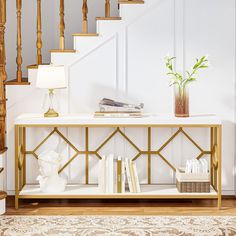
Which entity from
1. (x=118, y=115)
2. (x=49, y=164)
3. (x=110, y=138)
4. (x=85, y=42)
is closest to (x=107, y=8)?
(x=85, y=42)

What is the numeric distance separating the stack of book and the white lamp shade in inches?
13.0

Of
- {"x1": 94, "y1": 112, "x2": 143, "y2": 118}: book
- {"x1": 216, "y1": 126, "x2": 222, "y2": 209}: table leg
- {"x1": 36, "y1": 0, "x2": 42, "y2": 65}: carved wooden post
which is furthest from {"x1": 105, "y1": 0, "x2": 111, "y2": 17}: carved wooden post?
{"x1": 216, "y1": 126, "x2": 222, "y2": 209}: table leg

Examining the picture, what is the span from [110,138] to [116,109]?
359mm

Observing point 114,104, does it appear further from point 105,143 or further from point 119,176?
point 119,176

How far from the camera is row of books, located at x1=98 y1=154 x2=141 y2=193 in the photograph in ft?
14.3

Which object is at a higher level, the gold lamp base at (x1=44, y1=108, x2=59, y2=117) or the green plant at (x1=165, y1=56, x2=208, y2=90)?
the green plant at (x1=165, y1=56, x2=208, y2=90)

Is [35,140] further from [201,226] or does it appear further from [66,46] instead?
[201,226]

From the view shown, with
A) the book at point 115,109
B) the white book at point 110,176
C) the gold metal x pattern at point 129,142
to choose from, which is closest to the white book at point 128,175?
the white book at point 110,176

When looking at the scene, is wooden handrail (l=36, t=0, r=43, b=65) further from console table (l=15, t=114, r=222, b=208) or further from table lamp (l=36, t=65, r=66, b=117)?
console table (l=15, t=114, r=222, b=208)

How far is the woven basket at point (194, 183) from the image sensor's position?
438cm

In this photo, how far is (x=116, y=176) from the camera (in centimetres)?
439

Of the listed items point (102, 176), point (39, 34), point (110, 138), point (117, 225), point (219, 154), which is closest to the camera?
point (117, 225)

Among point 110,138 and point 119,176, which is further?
point 110,138

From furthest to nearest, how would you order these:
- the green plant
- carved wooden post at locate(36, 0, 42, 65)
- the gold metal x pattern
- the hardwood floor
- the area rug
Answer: the gold metal x pattern < carved wooden post at locate(36, 0, 42, 65) < the green plant < the hardwood floor < the area rug
